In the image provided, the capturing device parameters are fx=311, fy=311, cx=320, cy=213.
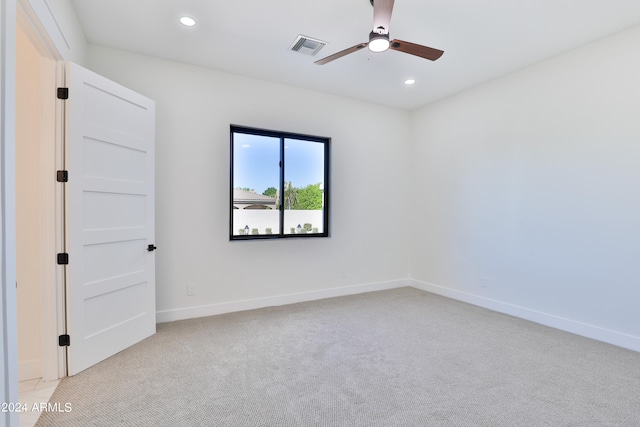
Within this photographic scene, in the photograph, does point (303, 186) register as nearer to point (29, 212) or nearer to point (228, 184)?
point (228, 184)

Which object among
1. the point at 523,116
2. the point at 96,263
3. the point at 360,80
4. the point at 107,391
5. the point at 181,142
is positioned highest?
the point at 360,80

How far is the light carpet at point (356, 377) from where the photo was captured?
6.25 feet

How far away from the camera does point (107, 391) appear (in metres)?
2.15

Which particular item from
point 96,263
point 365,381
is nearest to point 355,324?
point 365,381

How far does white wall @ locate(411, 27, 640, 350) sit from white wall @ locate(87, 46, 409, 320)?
0.97 meters

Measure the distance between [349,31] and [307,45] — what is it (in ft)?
1.54

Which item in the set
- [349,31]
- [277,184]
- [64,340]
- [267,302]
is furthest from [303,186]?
[64,340]

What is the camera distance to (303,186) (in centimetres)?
442

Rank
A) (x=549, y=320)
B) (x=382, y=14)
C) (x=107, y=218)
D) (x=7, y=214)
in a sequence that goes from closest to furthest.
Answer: (x=7, y=214)
(x=382, y=14)
(x=107, y=218)
(x=549, y=320)

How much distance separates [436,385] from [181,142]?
3.43 meters

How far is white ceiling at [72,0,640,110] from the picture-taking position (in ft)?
8.41

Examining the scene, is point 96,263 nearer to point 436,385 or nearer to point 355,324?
point 355,324

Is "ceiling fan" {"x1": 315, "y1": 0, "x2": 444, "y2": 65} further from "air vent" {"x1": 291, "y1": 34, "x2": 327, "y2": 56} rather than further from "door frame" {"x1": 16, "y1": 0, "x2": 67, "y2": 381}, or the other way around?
"door frame" {"x1": 16, "y1": 0, "x2": 67, "y2": 381}

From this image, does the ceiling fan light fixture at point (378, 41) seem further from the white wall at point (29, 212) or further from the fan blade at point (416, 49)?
the white wall at point (29, 212)
